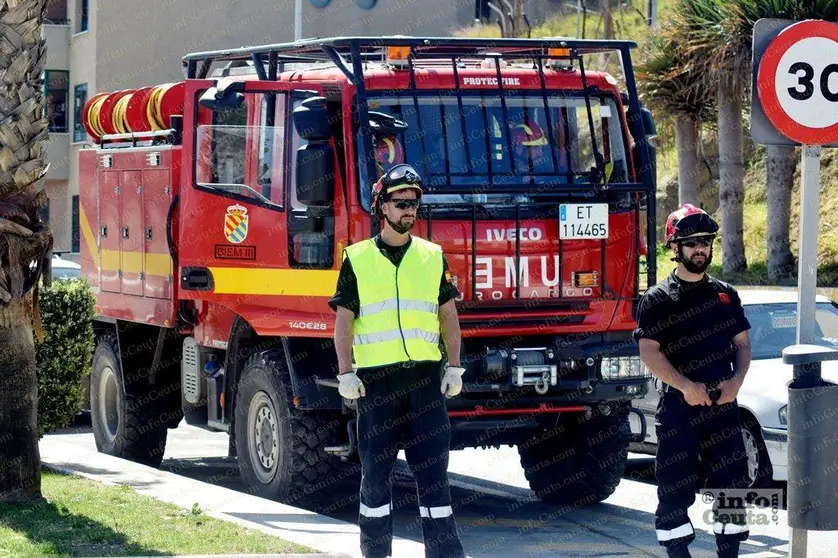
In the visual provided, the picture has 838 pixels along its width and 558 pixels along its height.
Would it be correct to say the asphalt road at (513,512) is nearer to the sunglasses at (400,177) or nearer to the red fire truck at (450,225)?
the red fire truck at (450,225)

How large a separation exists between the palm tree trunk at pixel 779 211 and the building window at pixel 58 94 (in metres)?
26.3

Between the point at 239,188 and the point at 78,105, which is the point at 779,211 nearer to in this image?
the point at 239,188

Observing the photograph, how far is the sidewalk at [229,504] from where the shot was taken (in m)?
8.11

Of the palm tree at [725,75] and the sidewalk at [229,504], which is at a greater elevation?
the palm tree at [725,75]

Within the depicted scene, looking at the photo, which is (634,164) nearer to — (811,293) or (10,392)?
(811,293)

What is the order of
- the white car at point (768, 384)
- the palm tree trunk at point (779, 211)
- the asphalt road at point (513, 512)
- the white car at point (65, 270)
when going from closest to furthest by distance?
the asphalt road at point (513, 512) → the white car at point (768, 384) → the white car at point (65, 270) → the palm tree trunk at point (779, 211)

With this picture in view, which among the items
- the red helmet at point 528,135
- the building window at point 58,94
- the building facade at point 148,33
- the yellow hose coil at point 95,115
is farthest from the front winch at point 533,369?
the building window at point 58,94

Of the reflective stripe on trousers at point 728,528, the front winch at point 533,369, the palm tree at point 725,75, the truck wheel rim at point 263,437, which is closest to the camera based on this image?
the reflective stripe on trousers at point 728,528

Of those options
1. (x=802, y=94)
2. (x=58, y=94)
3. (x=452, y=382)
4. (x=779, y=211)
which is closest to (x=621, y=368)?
(x=452, y=382)

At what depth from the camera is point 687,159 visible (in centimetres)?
2255

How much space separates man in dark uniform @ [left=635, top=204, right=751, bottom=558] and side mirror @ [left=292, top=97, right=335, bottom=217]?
9.02 feet

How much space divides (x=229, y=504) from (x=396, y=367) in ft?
7.66

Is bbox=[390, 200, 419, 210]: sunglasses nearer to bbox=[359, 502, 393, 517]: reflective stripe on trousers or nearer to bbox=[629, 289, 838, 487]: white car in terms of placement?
bbox=[359, 502, 393, 517]: reflective stripe on trousers

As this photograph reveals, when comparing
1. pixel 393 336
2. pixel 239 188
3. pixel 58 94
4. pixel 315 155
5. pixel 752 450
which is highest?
pixel 58 94
